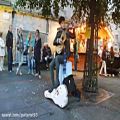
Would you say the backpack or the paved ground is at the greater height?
the backpack

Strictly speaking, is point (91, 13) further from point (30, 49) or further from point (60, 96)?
point (30, 49)

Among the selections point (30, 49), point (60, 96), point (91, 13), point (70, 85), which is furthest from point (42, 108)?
point (30, 49)

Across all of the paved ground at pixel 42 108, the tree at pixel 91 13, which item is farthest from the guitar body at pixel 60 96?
the tree at pixel 91 13

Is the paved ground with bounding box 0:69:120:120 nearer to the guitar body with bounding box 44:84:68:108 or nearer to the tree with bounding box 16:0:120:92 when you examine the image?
the guitar body with bounding box 44:84:68:108

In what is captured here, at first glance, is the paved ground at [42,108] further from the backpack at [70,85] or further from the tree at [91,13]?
the tree at [91,13]

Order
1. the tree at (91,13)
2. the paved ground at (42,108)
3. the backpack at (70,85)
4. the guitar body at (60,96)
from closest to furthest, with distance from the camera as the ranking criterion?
the paved ground at (42,108) → the guitar body at (60,96) → the backpack at (70,85) → the tree at (91,13)

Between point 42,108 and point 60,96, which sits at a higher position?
point 60,96

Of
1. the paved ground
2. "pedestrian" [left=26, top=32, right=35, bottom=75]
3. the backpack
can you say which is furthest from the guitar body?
"pedestrian" [left=26, top=32, right=35, bottom=75]

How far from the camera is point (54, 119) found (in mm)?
6922

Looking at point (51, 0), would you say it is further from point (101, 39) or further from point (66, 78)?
point (101, 39)

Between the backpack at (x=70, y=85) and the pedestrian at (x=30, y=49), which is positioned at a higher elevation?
the pedestrian at (x=30, y=49)

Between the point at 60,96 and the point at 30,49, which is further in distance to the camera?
the point at 30,49

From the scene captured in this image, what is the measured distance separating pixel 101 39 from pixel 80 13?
10345mm

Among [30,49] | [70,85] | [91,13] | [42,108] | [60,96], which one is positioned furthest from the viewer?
[30,49]
